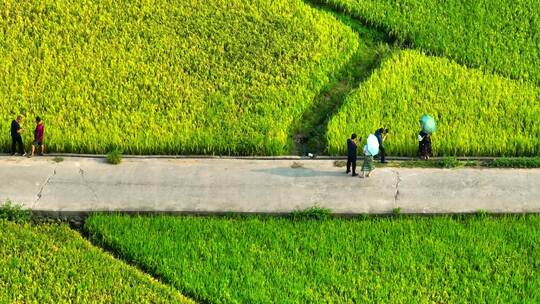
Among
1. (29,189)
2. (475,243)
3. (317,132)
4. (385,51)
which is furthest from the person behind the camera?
(385,51)

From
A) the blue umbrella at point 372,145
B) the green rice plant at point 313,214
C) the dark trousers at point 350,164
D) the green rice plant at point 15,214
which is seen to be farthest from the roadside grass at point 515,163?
the green rice plant at point 15,214

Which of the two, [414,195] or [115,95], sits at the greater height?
[115,95]

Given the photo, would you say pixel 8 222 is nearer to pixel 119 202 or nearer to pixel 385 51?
pixel 119 202

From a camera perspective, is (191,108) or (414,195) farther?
(191,108)

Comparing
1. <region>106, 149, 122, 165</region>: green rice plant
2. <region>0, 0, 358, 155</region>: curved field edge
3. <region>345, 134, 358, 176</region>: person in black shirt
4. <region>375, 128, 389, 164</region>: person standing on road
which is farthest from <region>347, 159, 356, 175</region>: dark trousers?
<region>106, 149, 122, 165</region>: green rice plant

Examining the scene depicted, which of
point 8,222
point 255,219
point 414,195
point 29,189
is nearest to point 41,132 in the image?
point 29,189

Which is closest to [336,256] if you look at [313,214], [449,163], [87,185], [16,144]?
[313,214]
